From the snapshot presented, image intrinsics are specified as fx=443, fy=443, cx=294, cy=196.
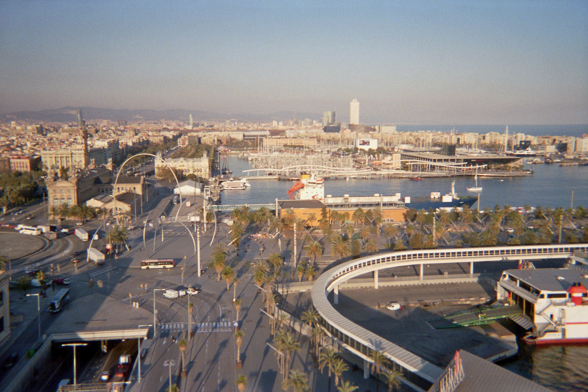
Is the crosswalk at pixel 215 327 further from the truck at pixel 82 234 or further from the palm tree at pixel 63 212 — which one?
the palm tree at pixel 63 212

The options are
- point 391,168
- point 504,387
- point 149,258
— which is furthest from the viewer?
point 391,168

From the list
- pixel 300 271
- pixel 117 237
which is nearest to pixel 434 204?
pixel 300 271

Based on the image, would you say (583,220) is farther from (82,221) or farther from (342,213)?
(82,221)

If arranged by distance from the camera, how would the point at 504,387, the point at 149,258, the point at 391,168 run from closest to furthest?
the point at 504,387 → the point at 149,258 → the point at 391,168

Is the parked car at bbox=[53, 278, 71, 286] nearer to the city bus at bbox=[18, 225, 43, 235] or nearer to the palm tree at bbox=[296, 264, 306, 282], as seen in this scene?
the palm tree at bbox=[296, 264, 306, 282]

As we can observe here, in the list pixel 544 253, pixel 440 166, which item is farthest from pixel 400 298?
pixel 440 166

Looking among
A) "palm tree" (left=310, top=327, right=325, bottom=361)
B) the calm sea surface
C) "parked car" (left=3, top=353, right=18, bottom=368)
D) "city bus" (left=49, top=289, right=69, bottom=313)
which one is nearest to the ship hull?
the calm sea surface

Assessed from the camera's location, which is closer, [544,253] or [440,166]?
[544,253]
